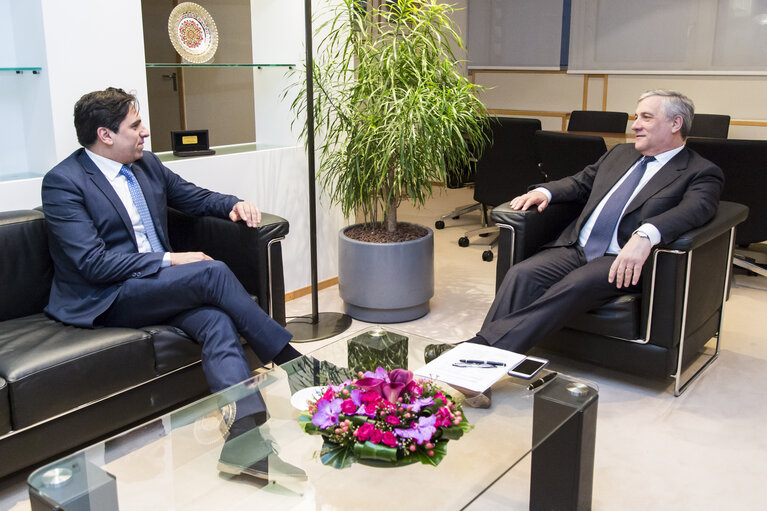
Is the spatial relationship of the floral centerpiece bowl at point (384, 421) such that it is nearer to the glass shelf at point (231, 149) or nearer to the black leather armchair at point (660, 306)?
the black leather armchair at point (660, 306)

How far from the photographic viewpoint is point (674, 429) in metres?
2.77

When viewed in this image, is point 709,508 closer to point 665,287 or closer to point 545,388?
point 545,388

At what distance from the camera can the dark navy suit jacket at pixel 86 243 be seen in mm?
2627

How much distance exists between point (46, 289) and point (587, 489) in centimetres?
203

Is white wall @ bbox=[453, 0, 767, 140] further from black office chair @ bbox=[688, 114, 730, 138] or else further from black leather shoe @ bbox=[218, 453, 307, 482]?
black leather shoe @ bbox=[218, 453, 307, 482]

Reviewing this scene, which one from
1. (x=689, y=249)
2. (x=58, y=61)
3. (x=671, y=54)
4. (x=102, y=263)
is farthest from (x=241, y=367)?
(x=671, y=54)

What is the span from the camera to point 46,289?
9.17ft

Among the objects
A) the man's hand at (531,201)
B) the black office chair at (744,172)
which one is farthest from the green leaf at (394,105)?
the black office chair at (744,172)

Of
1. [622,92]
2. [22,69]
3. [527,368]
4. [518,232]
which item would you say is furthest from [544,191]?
[622,92]

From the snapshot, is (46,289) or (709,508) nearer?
(709,508)

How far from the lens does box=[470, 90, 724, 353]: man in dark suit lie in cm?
291

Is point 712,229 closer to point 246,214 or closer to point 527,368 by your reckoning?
point 527,368

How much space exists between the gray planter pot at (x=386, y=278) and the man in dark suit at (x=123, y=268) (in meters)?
1.07

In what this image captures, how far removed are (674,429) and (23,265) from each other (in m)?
2.46
